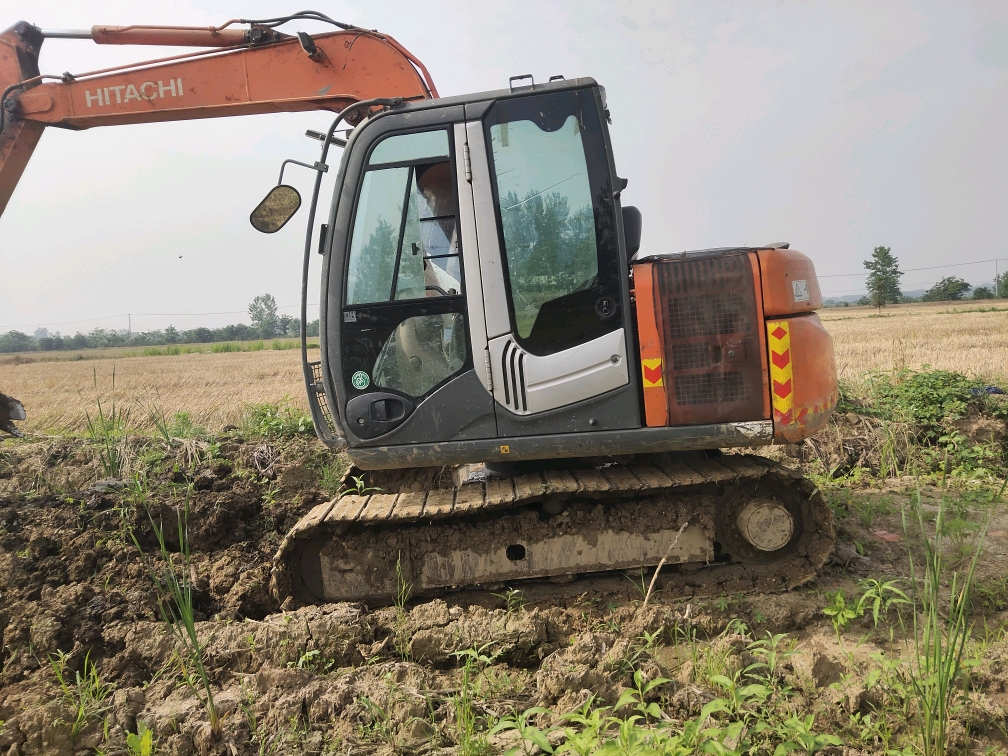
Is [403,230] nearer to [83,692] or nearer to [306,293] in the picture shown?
[306,293]

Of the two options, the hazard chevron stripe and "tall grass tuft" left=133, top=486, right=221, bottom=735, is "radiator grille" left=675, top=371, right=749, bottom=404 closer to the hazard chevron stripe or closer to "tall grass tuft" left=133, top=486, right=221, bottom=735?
the hazard chevron stripe

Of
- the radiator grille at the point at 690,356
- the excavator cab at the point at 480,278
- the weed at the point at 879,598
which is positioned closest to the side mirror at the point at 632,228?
the excavator cab at the point at 480,278

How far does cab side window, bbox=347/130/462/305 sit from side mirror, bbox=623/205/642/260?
39.4 inches

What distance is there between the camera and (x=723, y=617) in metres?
3.44

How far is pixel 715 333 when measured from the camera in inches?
134

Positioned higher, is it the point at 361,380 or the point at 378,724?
the point at 361,380

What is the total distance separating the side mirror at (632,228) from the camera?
3692mm

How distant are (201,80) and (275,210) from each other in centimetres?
130

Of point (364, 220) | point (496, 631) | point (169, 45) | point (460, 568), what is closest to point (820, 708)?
point (496, 631)

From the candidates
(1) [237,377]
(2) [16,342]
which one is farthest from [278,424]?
(2) [16,342]

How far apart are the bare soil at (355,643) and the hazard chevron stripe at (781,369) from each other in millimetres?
1062

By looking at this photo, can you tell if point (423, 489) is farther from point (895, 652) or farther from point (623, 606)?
point (895, 652)

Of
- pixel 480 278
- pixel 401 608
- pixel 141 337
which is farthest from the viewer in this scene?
pixel 141 337

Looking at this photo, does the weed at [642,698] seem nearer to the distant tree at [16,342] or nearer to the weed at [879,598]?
the weed at [879,598]
